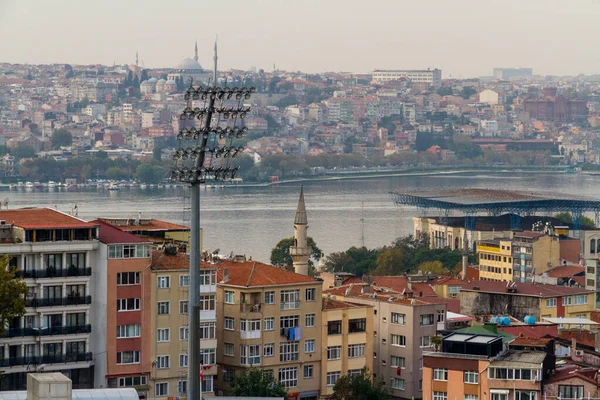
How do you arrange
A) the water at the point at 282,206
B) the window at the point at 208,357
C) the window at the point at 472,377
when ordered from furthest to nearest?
the water at the point at 282,206 < the window at the point at 208,357 < the window at the point at 472,377

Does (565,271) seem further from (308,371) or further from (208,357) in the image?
(208,357)

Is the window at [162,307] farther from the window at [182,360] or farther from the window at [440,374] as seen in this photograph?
the window at [440,374]

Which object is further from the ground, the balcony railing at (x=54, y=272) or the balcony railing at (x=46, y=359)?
the balcony railing at (x=54, y=272)

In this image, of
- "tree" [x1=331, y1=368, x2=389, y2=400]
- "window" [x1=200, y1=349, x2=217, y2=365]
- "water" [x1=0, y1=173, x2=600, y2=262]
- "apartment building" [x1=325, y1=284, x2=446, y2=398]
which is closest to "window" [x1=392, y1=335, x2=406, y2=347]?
"apartment building" [x1=325, y1=284, x2=446, y2=398]

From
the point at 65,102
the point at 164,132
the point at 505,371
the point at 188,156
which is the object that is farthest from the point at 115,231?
the point at 65,102

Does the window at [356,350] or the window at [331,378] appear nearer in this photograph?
the window at [331,378]

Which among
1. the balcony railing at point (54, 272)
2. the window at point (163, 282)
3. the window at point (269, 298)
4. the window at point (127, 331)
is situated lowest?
the window at point (127, 331)

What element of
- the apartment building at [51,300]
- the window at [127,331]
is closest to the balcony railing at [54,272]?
the apartment building at [51,300]
